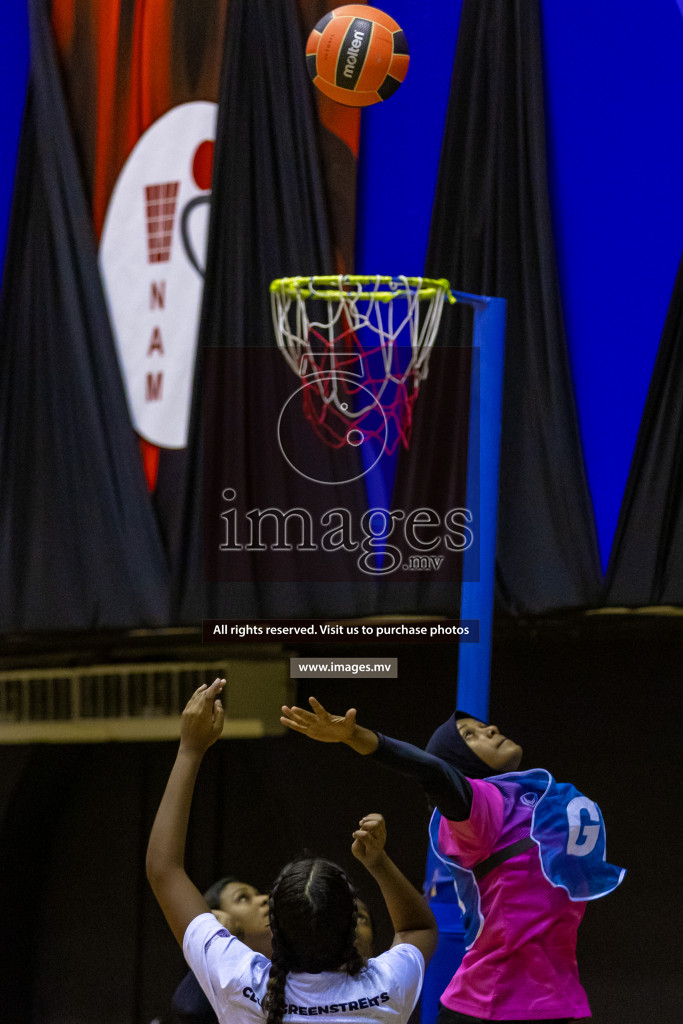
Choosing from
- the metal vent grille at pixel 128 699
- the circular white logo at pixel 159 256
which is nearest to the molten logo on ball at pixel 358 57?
the circular white logo at pixel 159 256

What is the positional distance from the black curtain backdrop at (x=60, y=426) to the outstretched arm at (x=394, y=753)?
7.27 feet

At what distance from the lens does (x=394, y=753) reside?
2855 millimetres

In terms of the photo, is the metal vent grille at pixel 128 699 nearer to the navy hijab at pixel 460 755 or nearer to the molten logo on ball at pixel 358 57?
the navy hijab at pixel 460 755

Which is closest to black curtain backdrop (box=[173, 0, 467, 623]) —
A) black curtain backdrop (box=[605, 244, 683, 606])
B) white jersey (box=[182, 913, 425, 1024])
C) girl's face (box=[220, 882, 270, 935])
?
black curtain backdrop (box=[605, 244, 683, 606])

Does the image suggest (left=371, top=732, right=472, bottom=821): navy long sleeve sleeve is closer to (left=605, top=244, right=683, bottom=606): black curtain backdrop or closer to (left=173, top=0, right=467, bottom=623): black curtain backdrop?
(left=173, top=0, right=467, bottom=623): black curtain backdrop

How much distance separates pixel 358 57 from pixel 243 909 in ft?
10.1

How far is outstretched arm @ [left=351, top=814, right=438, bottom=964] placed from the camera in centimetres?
212

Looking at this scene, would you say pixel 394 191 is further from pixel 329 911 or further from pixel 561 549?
pixel 329 911

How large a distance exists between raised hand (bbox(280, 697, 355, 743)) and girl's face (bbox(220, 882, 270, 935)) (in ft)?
3.63

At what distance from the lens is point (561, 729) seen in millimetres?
4906

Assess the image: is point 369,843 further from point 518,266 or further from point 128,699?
point 518,266

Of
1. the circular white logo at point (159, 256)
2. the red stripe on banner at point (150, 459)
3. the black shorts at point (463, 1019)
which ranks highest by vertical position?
the circular white logo at point (159, 256)

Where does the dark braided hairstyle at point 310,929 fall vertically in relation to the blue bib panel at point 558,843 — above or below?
above

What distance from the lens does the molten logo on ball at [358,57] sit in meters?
4.37
